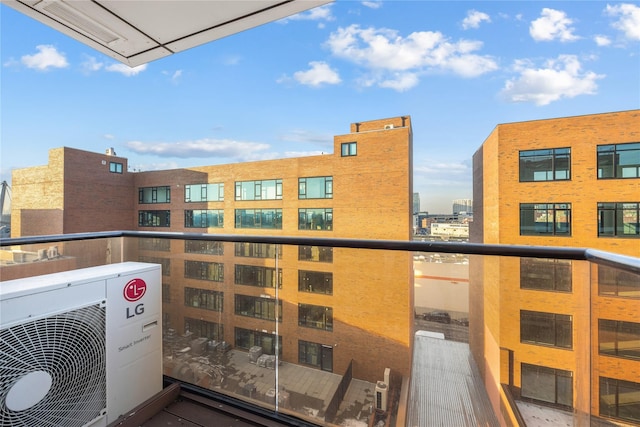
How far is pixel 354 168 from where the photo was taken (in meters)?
16.3

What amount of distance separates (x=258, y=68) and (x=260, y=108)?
5888mm

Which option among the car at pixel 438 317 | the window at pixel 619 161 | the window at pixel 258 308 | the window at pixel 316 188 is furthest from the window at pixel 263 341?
the window at pixel 619 161

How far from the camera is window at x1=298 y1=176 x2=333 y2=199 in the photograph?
17.0 m

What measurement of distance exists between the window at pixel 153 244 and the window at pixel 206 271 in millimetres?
294

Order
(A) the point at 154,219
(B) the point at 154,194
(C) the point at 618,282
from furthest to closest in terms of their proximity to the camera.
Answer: (A) the point at 154,219 < (B) the point at 154,194 < (C) the point at 618,282

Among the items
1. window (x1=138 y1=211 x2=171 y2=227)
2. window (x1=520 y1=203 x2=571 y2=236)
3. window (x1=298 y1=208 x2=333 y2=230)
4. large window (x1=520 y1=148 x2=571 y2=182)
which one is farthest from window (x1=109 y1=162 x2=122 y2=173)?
window (x1=520 y1=203 x2=571 y2=236)

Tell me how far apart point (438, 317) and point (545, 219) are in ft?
46.0

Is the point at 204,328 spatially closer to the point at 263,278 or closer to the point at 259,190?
the point at 263,278

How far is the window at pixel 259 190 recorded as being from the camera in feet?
59.2

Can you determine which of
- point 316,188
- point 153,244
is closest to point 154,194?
point 316,188

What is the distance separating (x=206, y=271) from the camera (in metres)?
2.53

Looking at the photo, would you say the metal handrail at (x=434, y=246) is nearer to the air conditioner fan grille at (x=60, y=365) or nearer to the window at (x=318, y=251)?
the window at (x=318, y=251)

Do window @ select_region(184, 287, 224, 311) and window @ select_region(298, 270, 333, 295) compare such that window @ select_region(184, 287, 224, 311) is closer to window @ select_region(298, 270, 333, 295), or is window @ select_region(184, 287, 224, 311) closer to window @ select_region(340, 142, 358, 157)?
window @ select_region(298, 270, 333, 295)

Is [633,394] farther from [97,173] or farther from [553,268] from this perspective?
[97,173]
